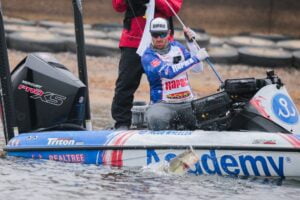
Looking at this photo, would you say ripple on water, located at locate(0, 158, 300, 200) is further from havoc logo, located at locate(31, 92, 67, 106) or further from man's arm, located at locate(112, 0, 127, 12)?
man's arm, located at locate(112, 0, 127, 12)

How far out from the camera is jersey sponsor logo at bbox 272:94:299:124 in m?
8.09

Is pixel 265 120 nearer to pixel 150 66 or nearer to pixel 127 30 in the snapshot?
pixel 150 66

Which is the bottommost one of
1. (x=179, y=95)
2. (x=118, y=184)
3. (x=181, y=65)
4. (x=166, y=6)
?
(x=118, y=184)

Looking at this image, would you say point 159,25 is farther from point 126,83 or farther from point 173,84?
point 126,83

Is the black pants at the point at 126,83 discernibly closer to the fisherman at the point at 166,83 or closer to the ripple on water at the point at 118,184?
the fisherman at the point at 166,83

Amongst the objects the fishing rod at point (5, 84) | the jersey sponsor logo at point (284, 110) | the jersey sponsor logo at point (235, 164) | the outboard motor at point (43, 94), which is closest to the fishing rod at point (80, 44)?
the outboard motor at point (43, 94)

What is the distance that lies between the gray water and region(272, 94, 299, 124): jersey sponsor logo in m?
0.65

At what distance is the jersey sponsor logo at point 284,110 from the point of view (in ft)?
26.6

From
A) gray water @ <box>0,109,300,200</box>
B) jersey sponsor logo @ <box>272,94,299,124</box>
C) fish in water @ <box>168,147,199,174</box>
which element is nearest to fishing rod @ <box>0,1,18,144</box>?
gray water @ <box>0,109,300,200</box>

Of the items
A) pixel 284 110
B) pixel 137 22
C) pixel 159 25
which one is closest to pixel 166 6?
pixel 137 22

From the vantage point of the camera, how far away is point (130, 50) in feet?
31.0

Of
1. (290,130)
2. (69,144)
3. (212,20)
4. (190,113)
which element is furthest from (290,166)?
(212,20)

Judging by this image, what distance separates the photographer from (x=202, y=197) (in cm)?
750

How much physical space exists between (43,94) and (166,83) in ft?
4.38
